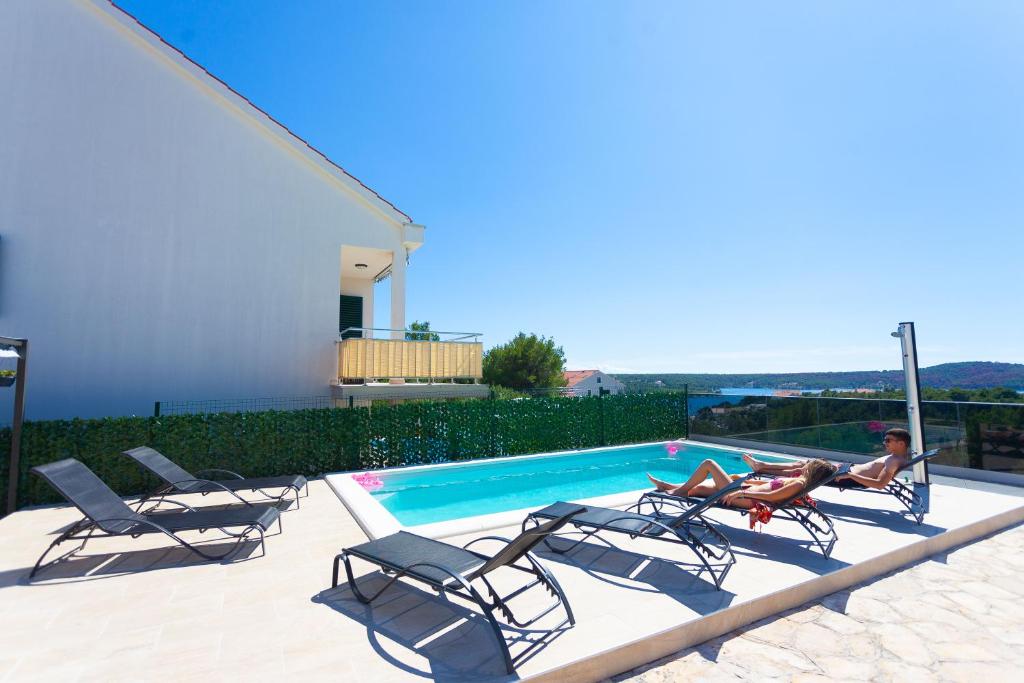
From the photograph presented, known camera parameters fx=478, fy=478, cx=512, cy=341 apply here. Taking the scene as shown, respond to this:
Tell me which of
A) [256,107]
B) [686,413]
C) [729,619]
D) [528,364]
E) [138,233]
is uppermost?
[256,107]

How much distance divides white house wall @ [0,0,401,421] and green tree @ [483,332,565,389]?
2062 centimetres

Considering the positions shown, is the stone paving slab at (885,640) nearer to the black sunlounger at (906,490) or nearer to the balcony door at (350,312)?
the black sunlounger at (906,490)

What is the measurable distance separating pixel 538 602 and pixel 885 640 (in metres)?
2.68

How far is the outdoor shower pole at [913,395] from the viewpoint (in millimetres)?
7723

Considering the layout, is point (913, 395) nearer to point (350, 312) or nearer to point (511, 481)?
point (511, 481)

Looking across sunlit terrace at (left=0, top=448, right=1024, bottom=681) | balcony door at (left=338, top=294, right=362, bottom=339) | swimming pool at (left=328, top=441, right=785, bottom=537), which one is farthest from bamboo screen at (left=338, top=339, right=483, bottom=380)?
sunlit terrace at (left=0, top=448, right=1024, bottom=681)

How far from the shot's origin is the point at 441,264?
2377 centimetres

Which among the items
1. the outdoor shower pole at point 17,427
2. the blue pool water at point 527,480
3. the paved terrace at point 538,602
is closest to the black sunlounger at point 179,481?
the paved terrace at point 538,602

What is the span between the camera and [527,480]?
11.1m

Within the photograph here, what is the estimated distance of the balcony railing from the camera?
12659 mm

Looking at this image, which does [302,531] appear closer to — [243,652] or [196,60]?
[243,652]

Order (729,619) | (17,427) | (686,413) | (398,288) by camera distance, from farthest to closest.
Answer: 1. (686,413)
2. (398,288)
3. (17,427)
4. (729,619)

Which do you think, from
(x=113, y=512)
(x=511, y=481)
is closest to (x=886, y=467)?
(x=511, y=481)

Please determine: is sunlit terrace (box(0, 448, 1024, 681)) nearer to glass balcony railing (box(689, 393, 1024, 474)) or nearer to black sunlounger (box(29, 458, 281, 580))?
black sunlounger (box(29, 458, 281, 580))
